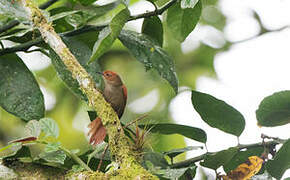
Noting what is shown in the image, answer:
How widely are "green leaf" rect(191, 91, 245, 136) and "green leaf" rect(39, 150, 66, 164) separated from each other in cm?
40

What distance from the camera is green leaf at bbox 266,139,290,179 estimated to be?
49.9 inches

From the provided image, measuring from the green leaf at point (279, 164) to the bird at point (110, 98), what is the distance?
0.50m

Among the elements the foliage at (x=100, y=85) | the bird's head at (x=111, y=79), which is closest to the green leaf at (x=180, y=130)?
the foliage at (x=100, y=85)

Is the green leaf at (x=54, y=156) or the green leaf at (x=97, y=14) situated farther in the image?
the green leaf at (x=97, y=14)

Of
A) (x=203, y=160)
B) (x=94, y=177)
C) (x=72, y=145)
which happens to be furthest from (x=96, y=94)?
(x=72, y=145)

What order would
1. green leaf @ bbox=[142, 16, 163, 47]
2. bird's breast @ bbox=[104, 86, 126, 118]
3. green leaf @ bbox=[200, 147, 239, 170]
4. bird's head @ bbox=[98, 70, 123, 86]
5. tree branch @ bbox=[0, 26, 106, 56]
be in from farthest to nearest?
bird's head @ bbox=[98, 70, 123, 86], bird's breast @ bbox=[104, 86, 126, 118], green leaf @ bbox=[142, 16, 163, 47], tree branch @ bbox=[0, 26, 106, 56], green leaf @ bbox=[200, 147, 239, 170]

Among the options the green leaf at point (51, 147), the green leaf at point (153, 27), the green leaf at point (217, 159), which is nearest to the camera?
the green leaf at point (51, 147)

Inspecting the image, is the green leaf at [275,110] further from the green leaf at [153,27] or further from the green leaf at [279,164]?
the green leaf at [153,27]

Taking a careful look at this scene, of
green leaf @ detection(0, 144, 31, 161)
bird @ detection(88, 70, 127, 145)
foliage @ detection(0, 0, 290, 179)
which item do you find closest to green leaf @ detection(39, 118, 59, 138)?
foliage @ detection(0, 0, 290, 179)

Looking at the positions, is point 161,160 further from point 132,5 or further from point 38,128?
point 132,5

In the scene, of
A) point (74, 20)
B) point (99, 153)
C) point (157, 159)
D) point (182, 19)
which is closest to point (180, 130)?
point (157, 159)

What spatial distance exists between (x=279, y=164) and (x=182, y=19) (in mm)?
540

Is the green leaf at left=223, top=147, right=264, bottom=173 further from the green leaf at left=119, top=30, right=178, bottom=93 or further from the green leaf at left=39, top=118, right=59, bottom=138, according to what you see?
the green leaf at left=39, top=118, right=59, bottom=138

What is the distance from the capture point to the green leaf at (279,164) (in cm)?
127
